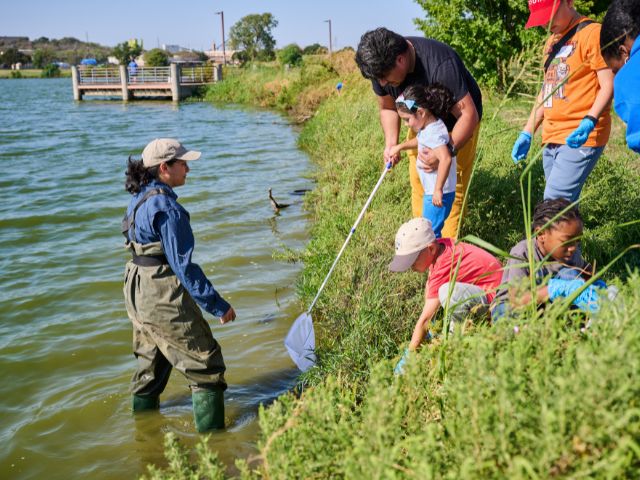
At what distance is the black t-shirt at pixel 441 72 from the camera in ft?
13.7

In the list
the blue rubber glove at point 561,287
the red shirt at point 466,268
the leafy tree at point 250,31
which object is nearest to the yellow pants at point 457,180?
the red shirt at point 466,268

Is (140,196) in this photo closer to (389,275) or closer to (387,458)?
(389,275)

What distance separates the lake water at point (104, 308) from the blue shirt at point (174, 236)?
1.04m

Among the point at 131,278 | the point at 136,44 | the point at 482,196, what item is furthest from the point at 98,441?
the point at 136,44

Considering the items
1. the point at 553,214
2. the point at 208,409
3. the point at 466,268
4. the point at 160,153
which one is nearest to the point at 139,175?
the point at 160,153

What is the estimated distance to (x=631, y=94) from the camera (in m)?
2.62

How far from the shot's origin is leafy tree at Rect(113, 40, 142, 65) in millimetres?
86812

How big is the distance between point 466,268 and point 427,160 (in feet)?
3.05

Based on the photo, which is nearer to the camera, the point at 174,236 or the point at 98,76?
the point at 174,236

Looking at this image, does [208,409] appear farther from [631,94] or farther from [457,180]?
[631,94]

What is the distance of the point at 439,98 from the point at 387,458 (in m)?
2.91

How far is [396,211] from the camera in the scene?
20.3 ft

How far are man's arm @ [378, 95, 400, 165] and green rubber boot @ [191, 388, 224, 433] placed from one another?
85.8 inches

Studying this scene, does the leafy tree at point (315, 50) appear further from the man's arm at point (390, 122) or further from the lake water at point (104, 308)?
the man's arm at point (390, 122)
